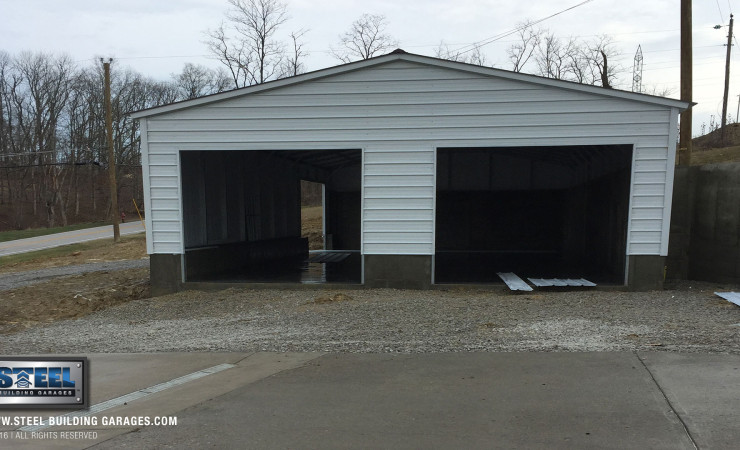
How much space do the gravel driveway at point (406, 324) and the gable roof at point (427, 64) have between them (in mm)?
3667

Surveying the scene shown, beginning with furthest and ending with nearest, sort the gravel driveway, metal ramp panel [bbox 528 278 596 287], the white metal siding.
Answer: metal ramp panel [bbox 528 278 596 287]
the white metal siding
the gravel driveway

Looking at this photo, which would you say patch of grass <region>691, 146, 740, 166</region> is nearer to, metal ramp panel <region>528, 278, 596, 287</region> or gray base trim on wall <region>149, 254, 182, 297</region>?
metal ramp panel <region>528, 278, 596, 287</region>

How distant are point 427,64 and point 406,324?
17.5 feet

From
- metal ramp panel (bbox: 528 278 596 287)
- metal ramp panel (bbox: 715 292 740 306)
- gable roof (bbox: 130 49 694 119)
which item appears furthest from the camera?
metal ramp panel (bbox: 528 278 596 287)

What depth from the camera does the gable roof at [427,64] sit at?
8.98m

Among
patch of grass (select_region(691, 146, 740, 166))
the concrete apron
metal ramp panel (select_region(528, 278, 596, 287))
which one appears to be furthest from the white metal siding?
patch of grass (select_region(691, 146, 740, 166))

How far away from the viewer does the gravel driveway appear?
5.64 m

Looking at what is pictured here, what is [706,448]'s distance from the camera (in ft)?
9.77

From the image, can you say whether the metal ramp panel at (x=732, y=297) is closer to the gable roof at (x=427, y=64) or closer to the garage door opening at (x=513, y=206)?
the gable roof at (x=427, y=64)

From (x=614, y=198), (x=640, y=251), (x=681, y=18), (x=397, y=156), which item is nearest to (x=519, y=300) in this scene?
(x=640, y=251)

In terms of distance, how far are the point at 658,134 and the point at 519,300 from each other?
417 cm

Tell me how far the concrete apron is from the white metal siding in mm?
4936

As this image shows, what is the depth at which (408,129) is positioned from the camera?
958 cm

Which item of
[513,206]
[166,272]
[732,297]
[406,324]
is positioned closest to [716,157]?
[513,206]
